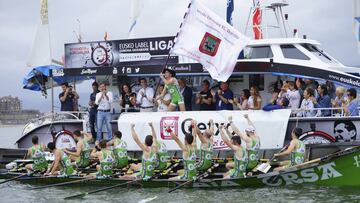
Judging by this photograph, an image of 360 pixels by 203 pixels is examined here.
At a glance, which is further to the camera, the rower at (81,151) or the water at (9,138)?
the water at (9,138)

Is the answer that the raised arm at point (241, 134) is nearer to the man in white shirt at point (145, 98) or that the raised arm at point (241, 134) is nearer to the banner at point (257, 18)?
the man in white shirt at point (145, 98)

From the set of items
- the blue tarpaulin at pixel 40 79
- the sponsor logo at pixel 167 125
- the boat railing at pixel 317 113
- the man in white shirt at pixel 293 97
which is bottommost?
the sponsor logo at pixel 167 125

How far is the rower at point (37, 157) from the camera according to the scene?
68.3 ft

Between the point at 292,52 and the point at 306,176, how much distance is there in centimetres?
482

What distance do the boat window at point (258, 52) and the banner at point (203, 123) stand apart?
8.01 feet

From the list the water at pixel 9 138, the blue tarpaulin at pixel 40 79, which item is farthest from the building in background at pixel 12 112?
the blue tarpaulin at pixel 40 79

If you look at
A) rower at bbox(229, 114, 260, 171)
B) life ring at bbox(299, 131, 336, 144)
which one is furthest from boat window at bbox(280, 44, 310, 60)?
rower at bbox(229, 114, 260, 171)

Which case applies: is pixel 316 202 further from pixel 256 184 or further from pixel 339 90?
pixel 339 90

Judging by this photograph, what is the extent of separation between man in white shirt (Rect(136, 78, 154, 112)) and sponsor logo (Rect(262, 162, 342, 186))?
525 cm

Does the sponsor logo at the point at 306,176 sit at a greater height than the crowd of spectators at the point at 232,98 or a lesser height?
lesser

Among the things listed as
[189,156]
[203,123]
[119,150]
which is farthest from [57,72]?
[189,156]

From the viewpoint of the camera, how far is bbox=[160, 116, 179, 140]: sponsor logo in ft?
64.9

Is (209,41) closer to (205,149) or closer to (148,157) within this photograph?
(205,149)

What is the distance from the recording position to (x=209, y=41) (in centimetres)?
1952
